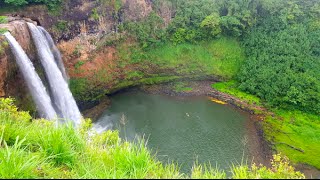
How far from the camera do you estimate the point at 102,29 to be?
25.4 meters

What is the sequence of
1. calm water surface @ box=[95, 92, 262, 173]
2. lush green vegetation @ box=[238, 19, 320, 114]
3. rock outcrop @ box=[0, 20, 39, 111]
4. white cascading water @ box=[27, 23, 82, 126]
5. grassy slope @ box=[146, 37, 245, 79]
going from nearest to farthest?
rock outcrop @ box=[0, 20, 39, 111] < calm water surface @ box=[95, 92, 262, 173] < white cascading water @ box=[27, 23, 82, 126] < lush green vegetation @ box=[238, 19, 320, 114] < grassy slope @ box=[146, 37, 245, 79]

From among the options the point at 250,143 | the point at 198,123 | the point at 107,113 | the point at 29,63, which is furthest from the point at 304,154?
the point at 29,63

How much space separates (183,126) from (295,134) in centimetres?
776

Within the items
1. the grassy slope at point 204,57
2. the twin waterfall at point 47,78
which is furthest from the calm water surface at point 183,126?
the grassy slope at point 204,57

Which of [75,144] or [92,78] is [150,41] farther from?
[75,144]

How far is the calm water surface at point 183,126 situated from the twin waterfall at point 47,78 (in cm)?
293

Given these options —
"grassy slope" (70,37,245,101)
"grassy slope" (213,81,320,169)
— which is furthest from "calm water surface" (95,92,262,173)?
"grassy slope" (213,81,320,169)

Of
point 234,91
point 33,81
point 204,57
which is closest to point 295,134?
point 234,91

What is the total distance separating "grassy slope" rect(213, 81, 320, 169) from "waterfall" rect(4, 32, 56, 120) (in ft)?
47.6

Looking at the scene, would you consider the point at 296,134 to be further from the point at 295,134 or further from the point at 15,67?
the point at 15,67

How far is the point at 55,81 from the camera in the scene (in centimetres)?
1975

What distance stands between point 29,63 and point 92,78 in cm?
772

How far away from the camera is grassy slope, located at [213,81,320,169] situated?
1884cm

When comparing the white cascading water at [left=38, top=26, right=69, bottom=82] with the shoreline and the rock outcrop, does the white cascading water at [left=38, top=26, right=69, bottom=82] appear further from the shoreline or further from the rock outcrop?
the shoreline
